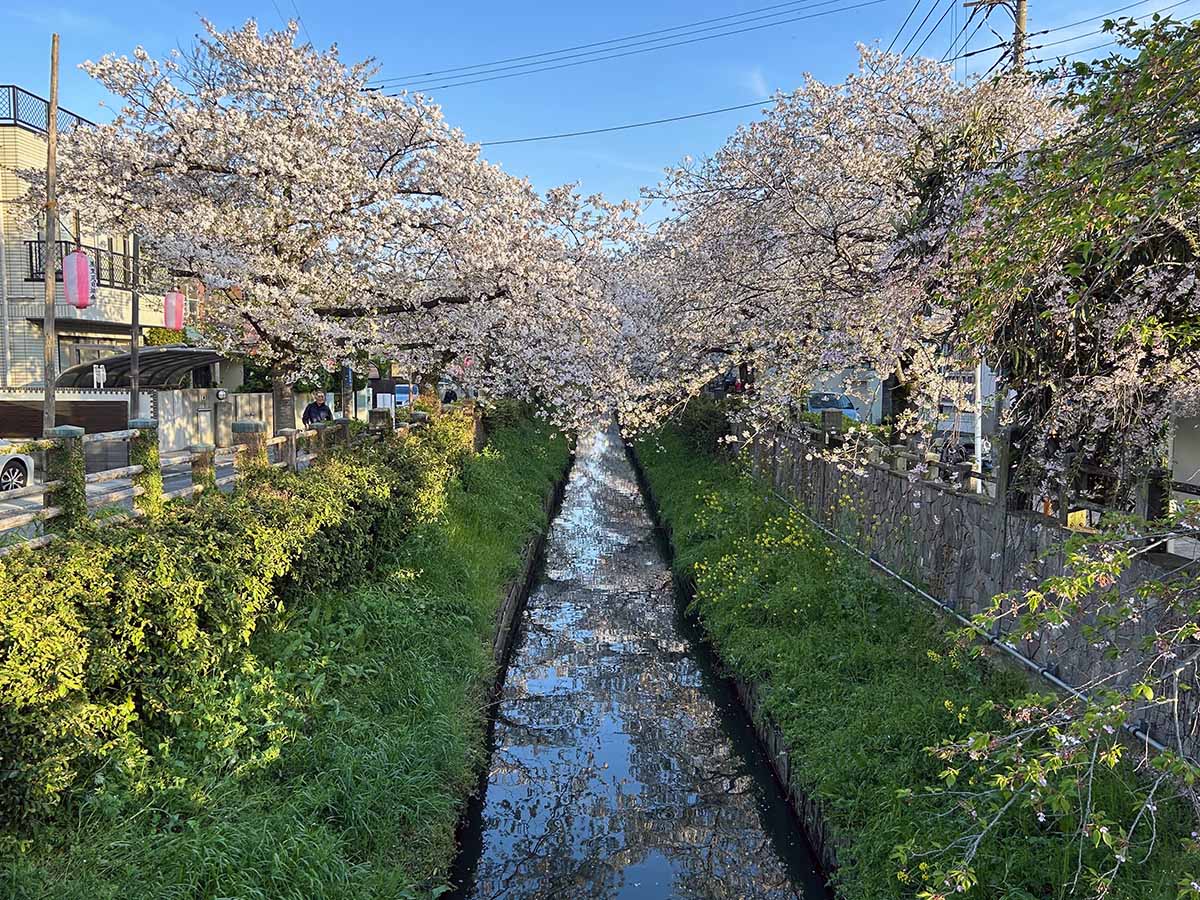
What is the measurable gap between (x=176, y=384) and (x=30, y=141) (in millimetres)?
8604

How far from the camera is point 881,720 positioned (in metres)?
6.97

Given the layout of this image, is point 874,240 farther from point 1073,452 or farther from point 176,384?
point 176,384

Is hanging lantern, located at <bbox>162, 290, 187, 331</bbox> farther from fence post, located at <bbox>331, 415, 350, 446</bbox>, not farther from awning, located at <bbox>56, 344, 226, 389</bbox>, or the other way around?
awning, located at <bbox>56, 344, 226, 389</bbox>

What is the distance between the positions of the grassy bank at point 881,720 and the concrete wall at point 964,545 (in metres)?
0.36

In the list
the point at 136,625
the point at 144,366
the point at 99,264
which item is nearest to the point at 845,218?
the point at 136,625

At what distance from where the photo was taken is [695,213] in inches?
527

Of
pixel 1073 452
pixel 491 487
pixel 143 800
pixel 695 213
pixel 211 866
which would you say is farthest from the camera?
pixel 491 487

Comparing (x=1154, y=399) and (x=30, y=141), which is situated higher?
(x=30, y=141)

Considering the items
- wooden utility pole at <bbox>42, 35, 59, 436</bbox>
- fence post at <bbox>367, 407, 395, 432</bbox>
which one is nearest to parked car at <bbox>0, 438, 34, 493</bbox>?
wooden utility pole at <bbox>42, 35, 59, 436</bbox>

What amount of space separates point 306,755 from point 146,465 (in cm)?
286

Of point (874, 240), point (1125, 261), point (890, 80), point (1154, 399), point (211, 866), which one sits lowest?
point (211, 866)

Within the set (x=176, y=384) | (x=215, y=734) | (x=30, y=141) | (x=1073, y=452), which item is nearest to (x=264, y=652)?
(x=215, y=734)

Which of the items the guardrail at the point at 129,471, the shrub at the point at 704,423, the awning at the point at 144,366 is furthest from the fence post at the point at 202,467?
the awning at the point at 144,366

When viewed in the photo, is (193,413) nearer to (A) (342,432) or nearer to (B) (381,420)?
(B) (381,420)
